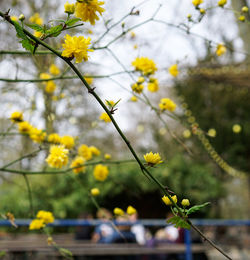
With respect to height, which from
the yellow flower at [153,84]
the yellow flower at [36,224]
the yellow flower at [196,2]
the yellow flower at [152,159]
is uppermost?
the yellow flower at [196,2]

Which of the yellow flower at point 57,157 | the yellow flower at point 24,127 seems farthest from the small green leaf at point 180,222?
the yellow flower at point 24,127

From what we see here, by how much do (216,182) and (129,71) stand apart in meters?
5.93

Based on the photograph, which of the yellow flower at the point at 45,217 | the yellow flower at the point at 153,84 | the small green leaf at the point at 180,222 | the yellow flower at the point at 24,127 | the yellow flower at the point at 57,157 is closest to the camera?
the small green leaf at the point at 180,222

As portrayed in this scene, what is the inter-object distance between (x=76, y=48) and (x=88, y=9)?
0.11 metres

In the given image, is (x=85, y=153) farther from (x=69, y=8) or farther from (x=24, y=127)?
(x=69, y=8)

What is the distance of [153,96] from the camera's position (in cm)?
1399

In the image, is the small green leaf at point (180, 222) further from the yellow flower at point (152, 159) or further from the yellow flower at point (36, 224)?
the yellow flower at point (36, 224)

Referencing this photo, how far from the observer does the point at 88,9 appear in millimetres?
801

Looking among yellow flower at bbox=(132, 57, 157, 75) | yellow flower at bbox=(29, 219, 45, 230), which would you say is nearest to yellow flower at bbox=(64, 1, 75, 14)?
yellow flower at bbox=(132, 57, 157, 75)

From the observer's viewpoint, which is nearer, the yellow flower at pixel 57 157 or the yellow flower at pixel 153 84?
the yellow flower at pixel 57 157

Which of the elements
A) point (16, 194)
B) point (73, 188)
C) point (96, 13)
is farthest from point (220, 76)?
point (96, 13)

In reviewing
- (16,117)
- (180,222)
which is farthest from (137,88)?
(180,222)

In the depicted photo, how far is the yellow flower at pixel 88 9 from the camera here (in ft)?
2.56

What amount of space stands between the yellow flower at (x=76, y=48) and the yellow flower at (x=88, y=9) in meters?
0.06
